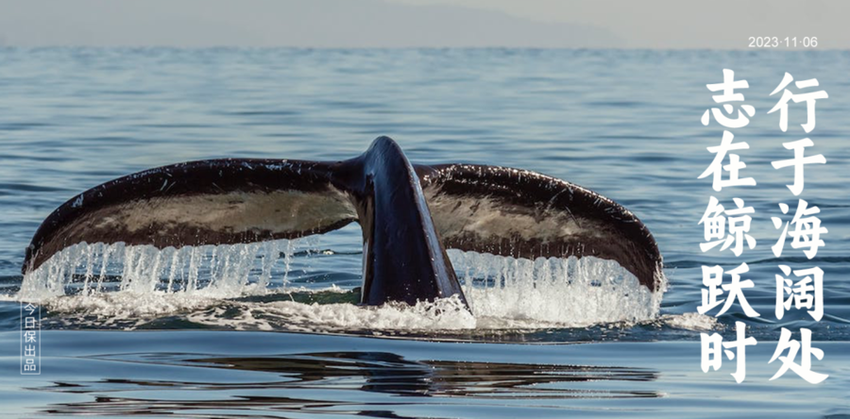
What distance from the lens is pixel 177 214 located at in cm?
828

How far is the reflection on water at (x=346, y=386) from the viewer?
20.3 ft

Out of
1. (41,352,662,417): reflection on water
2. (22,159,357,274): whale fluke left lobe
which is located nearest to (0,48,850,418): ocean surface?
(41,352,662,417): reflection on water

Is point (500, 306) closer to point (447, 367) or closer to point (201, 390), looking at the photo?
point (447, 367)

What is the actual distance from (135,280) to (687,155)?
1343 cm

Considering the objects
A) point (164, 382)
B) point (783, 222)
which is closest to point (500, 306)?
point (164, 382)

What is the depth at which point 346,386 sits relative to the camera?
262 inches

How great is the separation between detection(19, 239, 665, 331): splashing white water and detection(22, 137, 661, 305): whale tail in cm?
9

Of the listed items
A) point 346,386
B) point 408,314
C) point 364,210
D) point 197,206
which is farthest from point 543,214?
point 346,386

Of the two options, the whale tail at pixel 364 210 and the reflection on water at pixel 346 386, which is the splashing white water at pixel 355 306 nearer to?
the whale tail at pixel 364 210

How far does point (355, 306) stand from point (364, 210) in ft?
2.27

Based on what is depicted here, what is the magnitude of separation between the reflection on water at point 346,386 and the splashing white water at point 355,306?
0.64 metres

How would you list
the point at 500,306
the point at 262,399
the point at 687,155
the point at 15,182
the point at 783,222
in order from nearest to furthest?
the point at 262,399 → the point at 500,306 → the point at 783,222 → the point at 15,182 → the point at 687,155

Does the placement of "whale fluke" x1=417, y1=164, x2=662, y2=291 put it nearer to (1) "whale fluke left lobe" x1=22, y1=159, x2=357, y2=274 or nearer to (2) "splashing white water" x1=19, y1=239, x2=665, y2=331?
(2) "splashing white water" x1=19, y1=239, x2=665, y2=331

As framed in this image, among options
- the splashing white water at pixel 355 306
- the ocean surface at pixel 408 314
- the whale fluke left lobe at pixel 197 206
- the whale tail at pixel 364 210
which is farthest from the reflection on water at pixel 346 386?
the whale fluke left lobe at pixel 197 206
